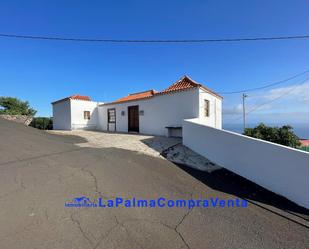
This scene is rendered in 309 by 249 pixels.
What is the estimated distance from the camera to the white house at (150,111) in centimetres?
1134

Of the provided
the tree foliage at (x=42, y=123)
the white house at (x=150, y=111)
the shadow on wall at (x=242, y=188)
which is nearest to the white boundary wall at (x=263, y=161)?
the shadow on wall at (x=242, y=188)

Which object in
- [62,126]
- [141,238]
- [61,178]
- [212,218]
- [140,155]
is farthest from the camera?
[62,126]

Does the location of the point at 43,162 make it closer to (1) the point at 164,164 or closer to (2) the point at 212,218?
(1) the point at 164,164

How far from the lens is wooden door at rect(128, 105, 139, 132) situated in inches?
579

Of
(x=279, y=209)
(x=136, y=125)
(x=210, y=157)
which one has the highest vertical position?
(x=136, y=125)

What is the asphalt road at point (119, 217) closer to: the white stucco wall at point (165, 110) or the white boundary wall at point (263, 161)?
the white boundary wall at point (263, 161)

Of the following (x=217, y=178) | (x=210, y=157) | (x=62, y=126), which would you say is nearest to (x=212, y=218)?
(x=217, y=178)

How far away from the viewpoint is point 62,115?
19000 mm

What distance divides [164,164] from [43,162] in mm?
3723

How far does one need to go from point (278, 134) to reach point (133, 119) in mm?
10685

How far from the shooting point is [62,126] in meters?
19.1

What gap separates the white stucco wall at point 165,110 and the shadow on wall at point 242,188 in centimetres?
589

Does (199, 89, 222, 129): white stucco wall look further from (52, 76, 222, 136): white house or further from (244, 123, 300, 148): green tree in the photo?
(244, 123, 300, 148): green tree

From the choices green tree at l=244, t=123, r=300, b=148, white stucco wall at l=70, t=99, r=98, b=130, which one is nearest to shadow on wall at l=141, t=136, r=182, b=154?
green tree at l=244, t=123, r=300, b=148
